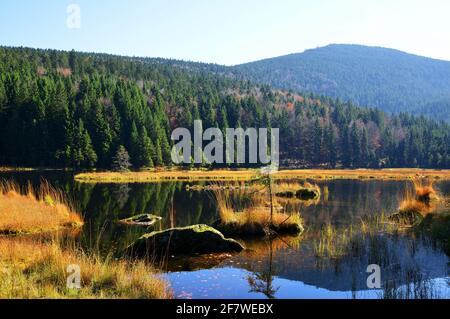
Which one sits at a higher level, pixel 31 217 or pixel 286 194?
pixel 31 217

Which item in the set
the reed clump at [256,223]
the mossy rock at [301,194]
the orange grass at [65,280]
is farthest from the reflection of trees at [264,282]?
the mossy rock at [301,194]

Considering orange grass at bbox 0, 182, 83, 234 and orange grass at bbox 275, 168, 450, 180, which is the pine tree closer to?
orange grass at bbox 275, 168, 450, 180

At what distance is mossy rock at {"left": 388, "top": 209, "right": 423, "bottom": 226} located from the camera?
21.6m

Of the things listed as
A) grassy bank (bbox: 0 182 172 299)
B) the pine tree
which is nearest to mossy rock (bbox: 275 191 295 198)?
→ grassy bank (bbox: 0 182 172 299)

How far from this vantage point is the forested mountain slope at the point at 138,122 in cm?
8981

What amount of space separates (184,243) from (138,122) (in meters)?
82.4

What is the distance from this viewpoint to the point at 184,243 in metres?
16.5

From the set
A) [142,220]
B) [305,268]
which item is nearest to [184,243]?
[305,268]

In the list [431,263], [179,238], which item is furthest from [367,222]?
[179,238]

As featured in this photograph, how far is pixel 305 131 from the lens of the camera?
13075 centimetres

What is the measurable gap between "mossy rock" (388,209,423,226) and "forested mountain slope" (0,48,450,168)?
66958 millimetres

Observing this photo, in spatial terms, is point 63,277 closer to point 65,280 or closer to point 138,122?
point 65,280

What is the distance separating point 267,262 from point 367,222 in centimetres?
963

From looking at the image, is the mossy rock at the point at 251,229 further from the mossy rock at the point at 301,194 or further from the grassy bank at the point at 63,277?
the mossy rock at the point at 301,194
